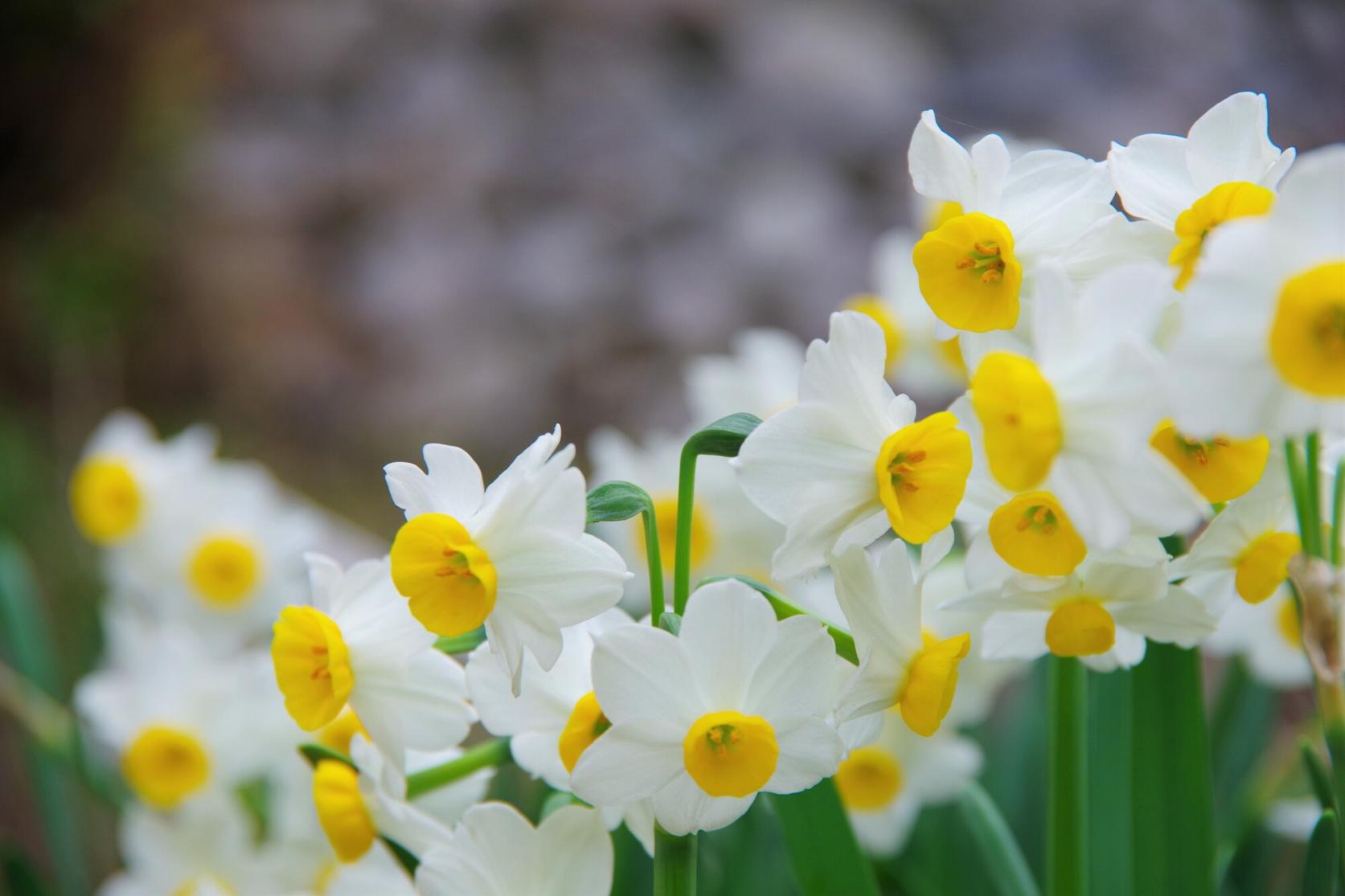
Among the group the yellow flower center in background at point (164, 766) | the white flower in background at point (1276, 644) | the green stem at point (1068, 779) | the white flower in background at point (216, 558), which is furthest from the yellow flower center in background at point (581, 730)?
the white flower in background at point (216, 558)

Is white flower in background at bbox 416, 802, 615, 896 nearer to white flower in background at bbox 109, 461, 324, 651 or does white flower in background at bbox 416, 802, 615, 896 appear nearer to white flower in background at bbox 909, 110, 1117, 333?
white flower in background at bbox 909, 110, 1117, 333

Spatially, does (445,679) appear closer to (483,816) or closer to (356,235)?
(483,816)

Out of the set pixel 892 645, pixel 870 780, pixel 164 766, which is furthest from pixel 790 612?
pixel 164 766

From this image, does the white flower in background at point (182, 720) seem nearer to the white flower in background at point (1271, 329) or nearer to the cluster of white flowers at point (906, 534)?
the cluster of white flowers at point (906, 534)

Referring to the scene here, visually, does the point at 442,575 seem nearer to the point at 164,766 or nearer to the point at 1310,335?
the point at 1310,335

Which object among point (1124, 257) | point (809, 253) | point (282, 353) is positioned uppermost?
point (809, 253)

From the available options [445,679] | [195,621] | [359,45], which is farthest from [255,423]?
[445,679]

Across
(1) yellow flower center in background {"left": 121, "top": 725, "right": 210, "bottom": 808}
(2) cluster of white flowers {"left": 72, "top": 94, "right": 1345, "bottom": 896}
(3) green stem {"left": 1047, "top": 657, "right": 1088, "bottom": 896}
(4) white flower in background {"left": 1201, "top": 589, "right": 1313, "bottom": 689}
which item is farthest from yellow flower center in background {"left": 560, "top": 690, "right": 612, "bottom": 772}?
(1) yellow flower center in background {"left": 121, "top": 725, "right": 210, "bottom": 808}
